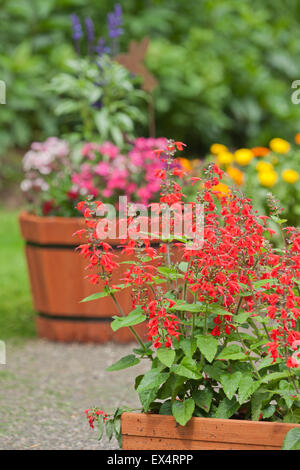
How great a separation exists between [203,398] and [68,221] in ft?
6.54

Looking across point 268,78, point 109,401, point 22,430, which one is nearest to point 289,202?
point 109,401

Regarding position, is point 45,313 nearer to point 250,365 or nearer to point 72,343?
point 72,343

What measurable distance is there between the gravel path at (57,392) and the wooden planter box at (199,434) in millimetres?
511

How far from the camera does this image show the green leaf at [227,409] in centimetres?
216

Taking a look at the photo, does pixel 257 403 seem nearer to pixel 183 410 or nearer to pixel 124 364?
pixel 183 410

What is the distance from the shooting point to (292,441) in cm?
198

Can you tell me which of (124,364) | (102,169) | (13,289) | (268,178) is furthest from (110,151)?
(124,364)

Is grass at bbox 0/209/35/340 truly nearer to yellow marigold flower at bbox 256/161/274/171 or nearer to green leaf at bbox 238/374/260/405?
yellow marigold flower at bbox 256/161/274/171

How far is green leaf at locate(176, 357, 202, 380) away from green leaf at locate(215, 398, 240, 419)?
16 centimetres

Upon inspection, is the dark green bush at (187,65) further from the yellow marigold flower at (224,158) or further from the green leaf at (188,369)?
the green leaf at (188,369)

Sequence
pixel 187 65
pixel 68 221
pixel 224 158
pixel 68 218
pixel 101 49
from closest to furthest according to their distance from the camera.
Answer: pixel 68 221, pixel 68 218, pixel 101 49, pixel 224 158, pixel 187 65

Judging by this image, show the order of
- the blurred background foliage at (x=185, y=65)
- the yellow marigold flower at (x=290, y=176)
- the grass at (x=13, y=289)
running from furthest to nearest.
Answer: the blurred background foliage at (x=185, y=65)
the yellow marigold flower at (x=290, y=176)
the grass at (x=13, y=289)

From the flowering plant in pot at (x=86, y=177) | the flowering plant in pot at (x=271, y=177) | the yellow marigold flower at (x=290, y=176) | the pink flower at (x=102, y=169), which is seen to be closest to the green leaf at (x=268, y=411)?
the flowering plant in pot at (x=86, y=177)

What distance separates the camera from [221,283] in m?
2.19
